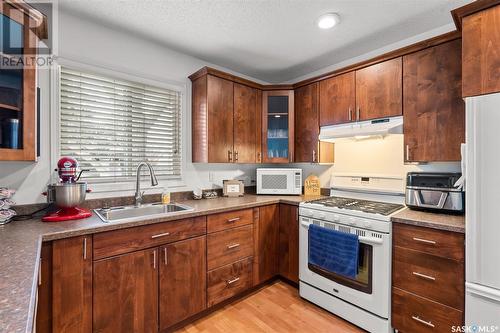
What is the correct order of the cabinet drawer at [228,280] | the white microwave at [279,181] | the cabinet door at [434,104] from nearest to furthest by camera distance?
the cabinet door at [434,104] → the cabinet drawer at [228,280] → the white microwave at [279,181]

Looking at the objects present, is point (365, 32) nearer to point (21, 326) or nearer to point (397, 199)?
point (397, 199)

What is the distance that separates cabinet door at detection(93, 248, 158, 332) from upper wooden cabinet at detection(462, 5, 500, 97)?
2.31 meters

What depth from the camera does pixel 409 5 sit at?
5.83 ft

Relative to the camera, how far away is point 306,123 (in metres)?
2.77

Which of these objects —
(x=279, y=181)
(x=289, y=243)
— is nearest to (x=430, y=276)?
(x=289, y=243)

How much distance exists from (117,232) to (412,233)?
2.01 metres

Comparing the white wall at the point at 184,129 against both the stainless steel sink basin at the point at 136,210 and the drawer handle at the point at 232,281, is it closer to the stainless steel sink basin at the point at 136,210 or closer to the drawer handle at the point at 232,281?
the stainless steel sink basin at the point at 136,210

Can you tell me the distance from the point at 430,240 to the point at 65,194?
2.47 meters

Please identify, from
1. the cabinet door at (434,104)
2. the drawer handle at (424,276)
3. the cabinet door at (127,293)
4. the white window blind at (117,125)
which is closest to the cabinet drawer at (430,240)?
the drawer handle at (424,276)

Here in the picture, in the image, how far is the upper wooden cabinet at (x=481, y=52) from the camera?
134 centimetres

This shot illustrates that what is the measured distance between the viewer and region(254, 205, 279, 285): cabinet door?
2371 mm

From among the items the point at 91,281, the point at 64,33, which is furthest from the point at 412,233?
the point at 64,33

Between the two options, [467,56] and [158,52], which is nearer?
[467,56]

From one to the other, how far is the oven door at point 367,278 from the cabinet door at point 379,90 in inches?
42.4
